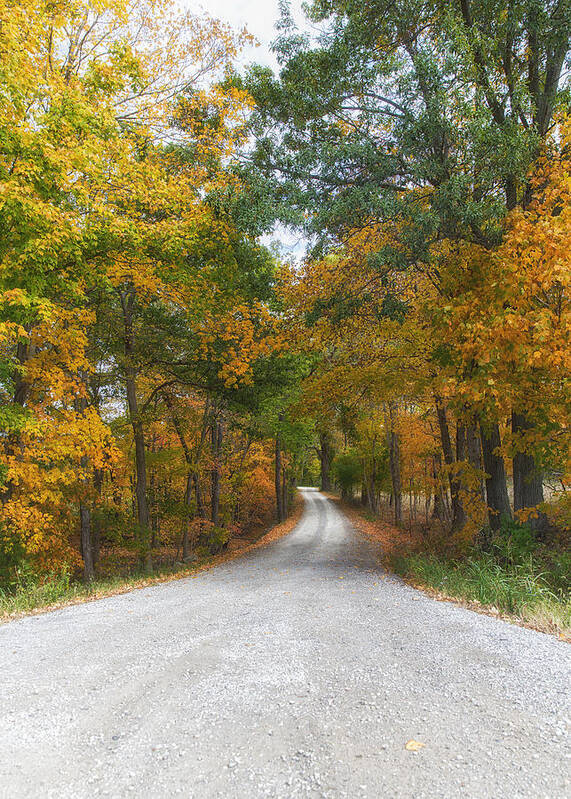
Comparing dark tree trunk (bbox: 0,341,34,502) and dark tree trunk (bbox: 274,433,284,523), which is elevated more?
dark tree trunk (bbox: 0,341,34,502)

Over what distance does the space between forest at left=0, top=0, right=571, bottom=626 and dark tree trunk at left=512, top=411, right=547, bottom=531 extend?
0.04m

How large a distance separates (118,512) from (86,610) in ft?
25.8

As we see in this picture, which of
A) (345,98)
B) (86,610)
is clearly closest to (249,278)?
(345,98)

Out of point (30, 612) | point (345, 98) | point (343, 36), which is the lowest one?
point (30, 612)

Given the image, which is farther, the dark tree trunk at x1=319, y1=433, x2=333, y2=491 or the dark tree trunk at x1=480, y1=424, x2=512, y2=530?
the dark tree trunk at x1=319, y1=433, x2=333, y2=491

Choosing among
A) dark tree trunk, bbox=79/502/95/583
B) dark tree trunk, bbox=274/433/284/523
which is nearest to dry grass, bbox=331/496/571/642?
dark tree trunk, bbox=79/502/95/583

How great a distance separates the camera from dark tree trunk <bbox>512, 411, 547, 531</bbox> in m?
8.16

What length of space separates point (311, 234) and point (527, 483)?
6.49m

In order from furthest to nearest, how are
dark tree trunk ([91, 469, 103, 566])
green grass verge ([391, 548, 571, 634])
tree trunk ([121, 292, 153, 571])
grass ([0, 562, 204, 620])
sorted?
1. dark tree trunk ([91, 469, 103, 566])
2. tree trunk ([121, 292, 153, 571])
3. grass ([0, 562, 204, 620])
4. green grass verge ([391, 548, 571, 634])

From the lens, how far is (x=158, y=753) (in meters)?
2.44

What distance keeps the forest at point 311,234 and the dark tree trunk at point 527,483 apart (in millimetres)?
45

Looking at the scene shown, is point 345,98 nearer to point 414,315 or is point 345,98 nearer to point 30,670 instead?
point 414,315

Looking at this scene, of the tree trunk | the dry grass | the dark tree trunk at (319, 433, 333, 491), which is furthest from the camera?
the dark tree trunk at (319, 433, 333, 491)

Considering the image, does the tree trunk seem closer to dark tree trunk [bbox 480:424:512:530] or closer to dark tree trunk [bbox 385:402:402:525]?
dark tree trunk [bbox 480:424:512:530]
